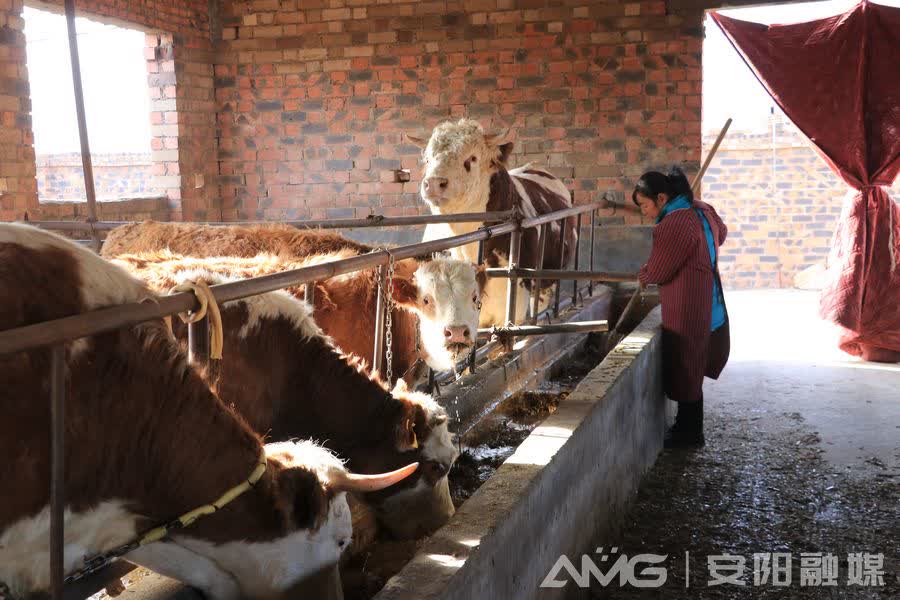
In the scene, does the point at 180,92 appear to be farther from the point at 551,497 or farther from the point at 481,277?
the point at 551,497

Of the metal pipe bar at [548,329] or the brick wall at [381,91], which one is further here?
the brick wall at [381,91]

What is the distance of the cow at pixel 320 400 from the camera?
2656 mm

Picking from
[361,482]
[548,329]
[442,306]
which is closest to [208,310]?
[361,482]

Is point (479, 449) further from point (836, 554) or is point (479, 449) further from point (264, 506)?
point (264, 506)

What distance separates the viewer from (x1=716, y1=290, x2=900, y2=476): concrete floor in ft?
15.0

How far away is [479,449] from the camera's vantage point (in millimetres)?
3963

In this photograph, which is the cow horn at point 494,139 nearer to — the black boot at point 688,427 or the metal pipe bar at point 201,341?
the black boot at point 688,427

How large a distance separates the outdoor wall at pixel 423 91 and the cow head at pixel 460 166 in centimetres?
220

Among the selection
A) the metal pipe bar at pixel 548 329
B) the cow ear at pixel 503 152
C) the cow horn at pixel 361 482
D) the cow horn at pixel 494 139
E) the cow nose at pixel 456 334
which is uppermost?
the cow horn at pixel 494 139

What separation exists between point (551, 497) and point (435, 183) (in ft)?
11.0

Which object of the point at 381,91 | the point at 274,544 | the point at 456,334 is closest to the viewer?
the point at 274,544

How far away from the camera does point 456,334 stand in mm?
3764

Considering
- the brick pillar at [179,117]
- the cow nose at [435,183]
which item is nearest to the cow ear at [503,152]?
the cow nose at [435,183]

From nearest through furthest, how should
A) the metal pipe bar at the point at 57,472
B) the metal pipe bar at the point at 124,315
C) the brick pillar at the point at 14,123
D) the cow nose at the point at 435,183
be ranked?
1. the metal pipe bar at the point at 124,315
2. the metal pipe bar at the point at 57,472
3. the cow nose at the point at 435,183
4. the brick pillar at the point at 14,123
